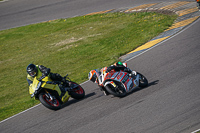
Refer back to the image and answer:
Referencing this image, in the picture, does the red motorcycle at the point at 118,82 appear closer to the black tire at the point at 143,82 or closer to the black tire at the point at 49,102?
the black tire at the point at 143,82

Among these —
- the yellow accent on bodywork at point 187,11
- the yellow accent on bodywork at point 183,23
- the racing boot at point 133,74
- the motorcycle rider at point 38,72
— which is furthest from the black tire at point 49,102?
the yellow accent on bodywork at point 187,11

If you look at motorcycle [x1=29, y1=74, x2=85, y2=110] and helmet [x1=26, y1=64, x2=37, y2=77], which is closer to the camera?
motorcycle [x1=29, y1=74, x2=85, y2=110]

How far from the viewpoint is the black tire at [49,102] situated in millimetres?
9062

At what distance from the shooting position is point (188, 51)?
37.7ft

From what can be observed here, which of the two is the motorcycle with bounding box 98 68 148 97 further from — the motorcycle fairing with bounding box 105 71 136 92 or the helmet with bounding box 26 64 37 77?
the helmet with bounding box 26 64 37 77

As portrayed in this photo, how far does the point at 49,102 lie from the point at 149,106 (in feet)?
10.2

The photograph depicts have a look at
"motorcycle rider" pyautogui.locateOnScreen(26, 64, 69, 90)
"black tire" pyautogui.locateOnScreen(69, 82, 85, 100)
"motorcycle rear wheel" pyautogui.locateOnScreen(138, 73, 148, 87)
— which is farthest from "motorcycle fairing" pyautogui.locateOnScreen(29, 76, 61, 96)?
"motorcycle rear wheel" pyautogui.locateOnScreen(138, 73, 148, 87)

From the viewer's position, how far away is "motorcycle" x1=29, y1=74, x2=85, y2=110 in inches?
359

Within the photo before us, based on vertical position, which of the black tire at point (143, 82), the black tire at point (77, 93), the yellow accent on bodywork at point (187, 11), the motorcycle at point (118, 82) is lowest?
the black tire at point (77, 93)

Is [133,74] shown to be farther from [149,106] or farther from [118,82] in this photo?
[149,106]

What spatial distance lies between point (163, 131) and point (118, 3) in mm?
15472

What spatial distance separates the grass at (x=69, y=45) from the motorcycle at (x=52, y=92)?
1.81 m

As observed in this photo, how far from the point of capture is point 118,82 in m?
8.98

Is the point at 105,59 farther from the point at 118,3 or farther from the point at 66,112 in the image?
the point at 118,3
